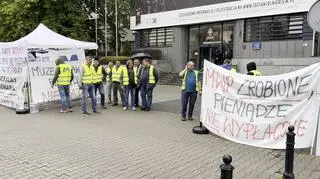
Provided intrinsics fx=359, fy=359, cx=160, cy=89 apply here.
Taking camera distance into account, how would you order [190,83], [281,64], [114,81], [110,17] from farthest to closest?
[110,17] < [281,64] < [114,81] < [190,83]

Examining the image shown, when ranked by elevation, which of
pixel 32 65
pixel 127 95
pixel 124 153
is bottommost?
pixel 124 153

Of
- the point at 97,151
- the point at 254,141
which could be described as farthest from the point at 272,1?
the point at 97,151

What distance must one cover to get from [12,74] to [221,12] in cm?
1558

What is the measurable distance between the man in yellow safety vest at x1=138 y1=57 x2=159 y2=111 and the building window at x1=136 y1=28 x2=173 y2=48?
1613 cm

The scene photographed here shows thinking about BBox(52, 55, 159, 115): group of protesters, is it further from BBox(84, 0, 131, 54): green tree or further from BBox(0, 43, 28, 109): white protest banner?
BBox(84, 0, 131, 54): green tree

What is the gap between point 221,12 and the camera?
2409cm

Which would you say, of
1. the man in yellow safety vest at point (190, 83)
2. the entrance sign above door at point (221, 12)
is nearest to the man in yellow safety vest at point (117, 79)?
the man in yellow safety vest at point (190, 83)

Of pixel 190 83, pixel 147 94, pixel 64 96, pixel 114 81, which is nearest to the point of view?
pixel 190 83

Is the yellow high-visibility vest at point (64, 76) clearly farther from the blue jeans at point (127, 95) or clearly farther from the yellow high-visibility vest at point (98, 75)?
the blue jeans at point (127, 95)

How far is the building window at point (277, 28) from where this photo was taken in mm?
20266

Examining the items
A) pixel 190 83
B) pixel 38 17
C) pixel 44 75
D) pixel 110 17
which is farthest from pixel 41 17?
pixel 190 83

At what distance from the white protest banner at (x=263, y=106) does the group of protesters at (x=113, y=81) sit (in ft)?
13.4

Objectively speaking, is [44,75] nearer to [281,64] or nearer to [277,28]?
[281,64]

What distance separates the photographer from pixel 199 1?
25.6m
